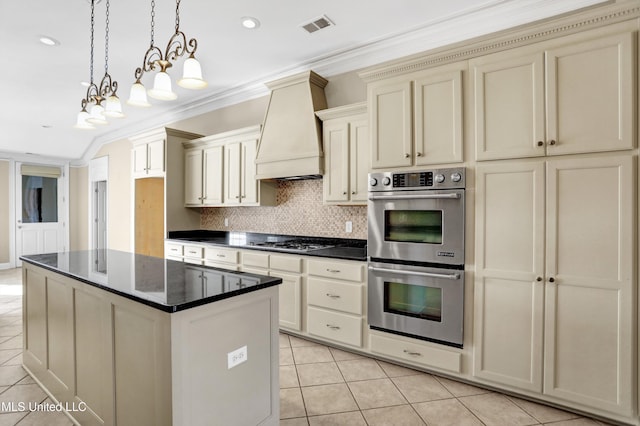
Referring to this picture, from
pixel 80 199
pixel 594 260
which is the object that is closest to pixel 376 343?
pixel 594 260

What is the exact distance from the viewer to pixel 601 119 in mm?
2051

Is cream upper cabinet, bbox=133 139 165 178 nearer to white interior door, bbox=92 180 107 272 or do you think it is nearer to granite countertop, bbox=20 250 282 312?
granite countertop, bbox=20 250 282 312

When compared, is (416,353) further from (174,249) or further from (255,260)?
(174,249)

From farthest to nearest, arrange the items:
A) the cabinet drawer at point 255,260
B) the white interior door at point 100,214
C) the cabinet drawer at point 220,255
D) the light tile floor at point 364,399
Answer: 1. the white interior door at point 100,214
2. the cabinet drawer at point 220,255
3. the cabinet drawer at point 255,260
4. the light tile floor at point 364,399

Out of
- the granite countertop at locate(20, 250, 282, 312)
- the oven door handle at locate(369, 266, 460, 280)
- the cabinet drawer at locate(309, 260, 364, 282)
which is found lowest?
the cabinet drawer at locate(309, 260, 364, 282)

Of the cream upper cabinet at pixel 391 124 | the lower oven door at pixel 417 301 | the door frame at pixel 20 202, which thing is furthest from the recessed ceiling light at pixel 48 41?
the door frame at pixel 20 202

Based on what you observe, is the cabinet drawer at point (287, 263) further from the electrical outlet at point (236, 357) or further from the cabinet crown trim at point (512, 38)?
the cabinet crown trim at point (512, 38)

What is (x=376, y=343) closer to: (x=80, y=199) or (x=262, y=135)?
(x=262, y=135)

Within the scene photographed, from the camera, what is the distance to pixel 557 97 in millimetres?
2172

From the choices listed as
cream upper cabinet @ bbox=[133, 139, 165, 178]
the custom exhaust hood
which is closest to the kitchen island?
the custom exhaust hood

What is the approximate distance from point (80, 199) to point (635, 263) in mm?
10574

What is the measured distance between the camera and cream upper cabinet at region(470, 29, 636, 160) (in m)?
2.00

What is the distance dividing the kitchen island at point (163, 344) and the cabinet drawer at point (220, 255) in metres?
1.66

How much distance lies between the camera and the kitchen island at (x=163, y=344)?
1464 millimetres
